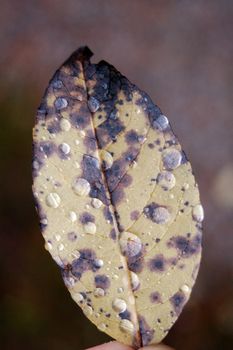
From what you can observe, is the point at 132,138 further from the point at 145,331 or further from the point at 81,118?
the point at 145,331

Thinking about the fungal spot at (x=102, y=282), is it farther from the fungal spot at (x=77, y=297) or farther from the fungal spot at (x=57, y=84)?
the fungal spot at (x=57, y=84)

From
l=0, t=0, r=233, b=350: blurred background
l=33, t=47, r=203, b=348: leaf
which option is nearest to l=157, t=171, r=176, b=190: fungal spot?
l=33, t=47, r=203, b=348: leaf

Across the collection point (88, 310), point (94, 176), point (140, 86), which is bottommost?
point (88, 310)

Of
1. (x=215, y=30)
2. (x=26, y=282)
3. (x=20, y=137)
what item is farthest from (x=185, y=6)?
(x=26, y=282)

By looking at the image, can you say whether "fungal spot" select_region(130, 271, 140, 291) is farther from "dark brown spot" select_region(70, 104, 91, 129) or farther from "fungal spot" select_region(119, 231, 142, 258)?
"dark brown spot" select_region(70, 104, 91, 129)

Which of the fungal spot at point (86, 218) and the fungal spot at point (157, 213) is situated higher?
the fungal spot at point (157, 213)

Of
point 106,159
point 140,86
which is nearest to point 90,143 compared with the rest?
point 106,159

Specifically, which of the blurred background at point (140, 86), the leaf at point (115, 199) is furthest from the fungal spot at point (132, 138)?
the blurred background at point (140, 86)

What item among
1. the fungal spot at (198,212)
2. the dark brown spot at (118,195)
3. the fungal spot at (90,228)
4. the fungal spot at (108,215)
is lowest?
the fungal spot at (90,228)
